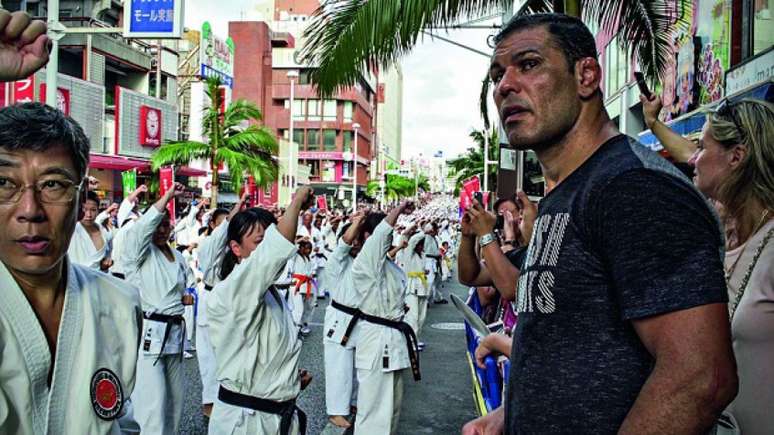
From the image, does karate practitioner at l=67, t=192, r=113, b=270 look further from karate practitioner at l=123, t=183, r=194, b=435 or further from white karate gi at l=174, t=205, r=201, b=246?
white karate gi at l=174, t=205, r=201, b=246

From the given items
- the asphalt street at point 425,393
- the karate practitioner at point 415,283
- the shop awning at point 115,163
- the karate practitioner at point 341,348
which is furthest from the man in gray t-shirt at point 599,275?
the shop awning at point 115,163

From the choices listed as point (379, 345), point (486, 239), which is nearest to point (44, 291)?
point (486, 239)

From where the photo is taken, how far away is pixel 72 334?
1.99 metres

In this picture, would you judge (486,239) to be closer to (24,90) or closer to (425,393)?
(425,393)

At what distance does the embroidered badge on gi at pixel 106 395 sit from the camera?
6.50 ft

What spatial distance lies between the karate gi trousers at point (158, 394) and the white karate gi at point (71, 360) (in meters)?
3.50

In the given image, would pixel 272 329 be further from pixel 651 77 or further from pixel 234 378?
pixel 651 77

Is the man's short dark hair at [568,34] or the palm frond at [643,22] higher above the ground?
the palm frond at [643,22]

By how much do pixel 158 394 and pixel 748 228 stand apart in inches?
182

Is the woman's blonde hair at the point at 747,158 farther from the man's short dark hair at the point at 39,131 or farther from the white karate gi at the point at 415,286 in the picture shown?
the white karate gi at the point at 415,286

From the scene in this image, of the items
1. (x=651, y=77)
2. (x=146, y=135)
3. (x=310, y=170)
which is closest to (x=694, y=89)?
(x=651, y=77)

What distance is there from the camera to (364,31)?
653 centimetres

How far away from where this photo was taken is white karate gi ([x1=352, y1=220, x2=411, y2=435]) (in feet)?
20.6

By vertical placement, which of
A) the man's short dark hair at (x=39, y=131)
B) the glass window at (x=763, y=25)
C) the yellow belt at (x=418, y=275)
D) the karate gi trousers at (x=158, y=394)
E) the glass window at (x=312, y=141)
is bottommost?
the karate gi trousers at (x=158, y=394)
